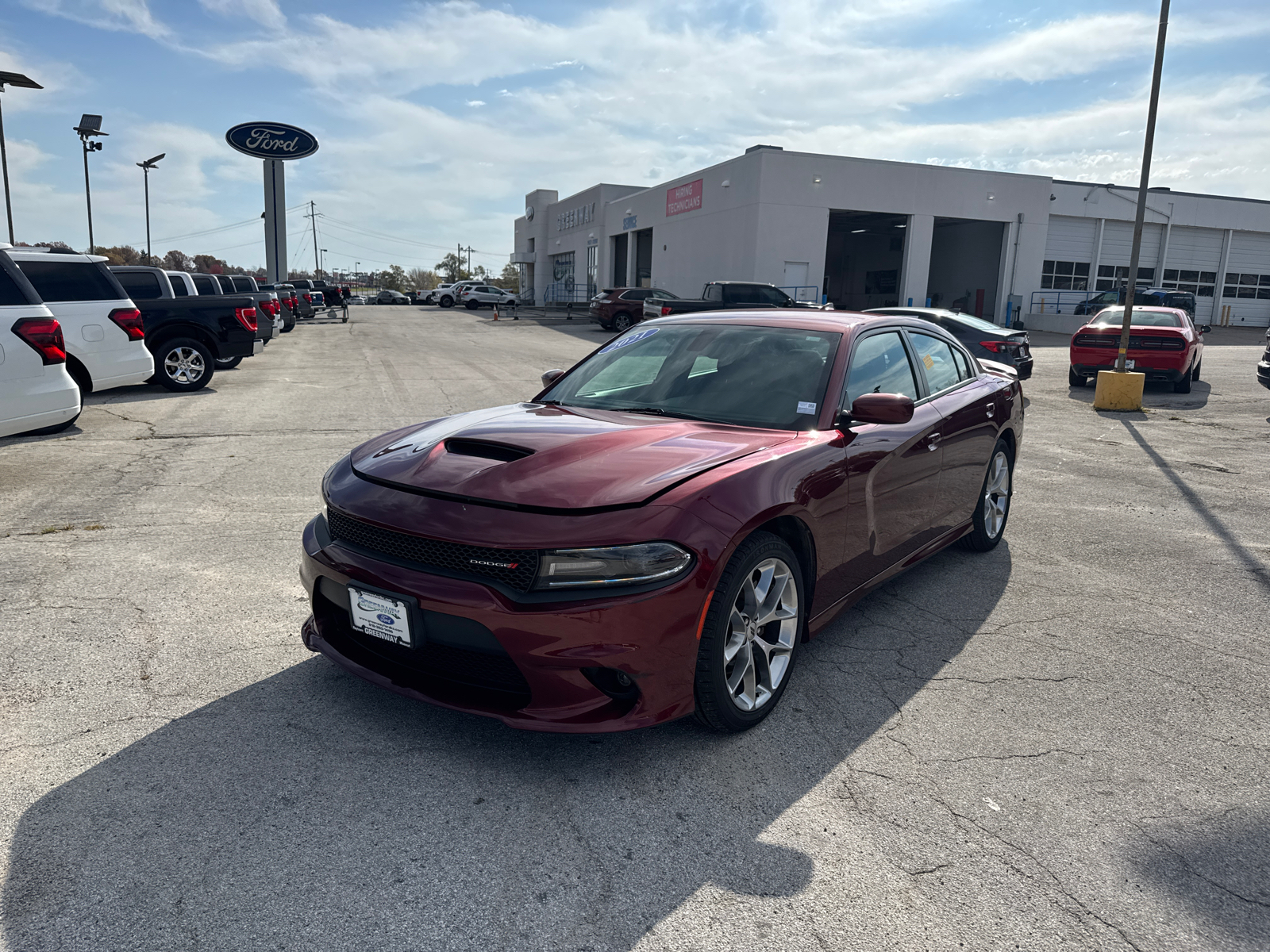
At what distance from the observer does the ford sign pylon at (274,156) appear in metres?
39.6

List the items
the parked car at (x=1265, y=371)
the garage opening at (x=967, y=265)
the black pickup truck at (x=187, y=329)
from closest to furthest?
the parked car at (x=1265, y=371) → the black pickup truck at (x=187, y=329) → the garage opening at (x=967, y=265)

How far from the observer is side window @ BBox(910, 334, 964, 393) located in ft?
15.8

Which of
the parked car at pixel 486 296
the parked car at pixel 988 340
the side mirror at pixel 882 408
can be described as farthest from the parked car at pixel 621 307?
the side mirror at pixel 882 408

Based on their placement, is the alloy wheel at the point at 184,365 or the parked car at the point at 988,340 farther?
the parked car at the point at 988,340

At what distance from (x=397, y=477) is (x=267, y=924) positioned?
149 cm

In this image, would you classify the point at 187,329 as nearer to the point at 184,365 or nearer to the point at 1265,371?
the point at 184,365

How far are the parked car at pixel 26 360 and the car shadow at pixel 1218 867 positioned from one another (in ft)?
26.3

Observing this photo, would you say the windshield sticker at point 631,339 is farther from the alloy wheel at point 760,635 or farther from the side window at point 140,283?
the side window at point 140,283

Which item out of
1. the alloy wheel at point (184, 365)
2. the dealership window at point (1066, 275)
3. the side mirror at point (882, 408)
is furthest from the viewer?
the dealership window at point (1066, 275)

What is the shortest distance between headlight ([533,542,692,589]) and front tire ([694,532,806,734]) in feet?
1.06

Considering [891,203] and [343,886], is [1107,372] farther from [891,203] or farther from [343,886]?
[891,203]

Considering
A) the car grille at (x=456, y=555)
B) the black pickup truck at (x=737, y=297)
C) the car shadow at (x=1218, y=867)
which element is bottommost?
the car shadow at (x=1218, y=867)

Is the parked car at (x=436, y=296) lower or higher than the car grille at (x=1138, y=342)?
higher

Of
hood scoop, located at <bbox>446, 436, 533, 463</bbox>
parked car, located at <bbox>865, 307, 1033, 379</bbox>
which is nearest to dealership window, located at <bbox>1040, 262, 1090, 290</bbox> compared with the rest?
parked car, located at <bbox>865, 307, 1033, 379</bbox>
